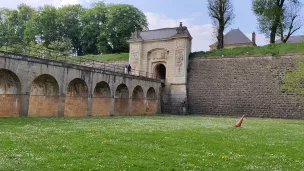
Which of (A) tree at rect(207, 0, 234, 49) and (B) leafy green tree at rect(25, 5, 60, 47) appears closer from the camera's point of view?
(A) tree at rect(207, 0, 234, 49)

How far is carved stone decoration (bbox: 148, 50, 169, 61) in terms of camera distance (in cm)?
3641

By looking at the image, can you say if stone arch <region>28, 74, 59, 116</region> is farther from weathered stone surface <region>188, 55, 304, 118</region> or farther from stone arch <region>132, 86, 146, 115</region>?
weathered stone surface <region>188, 55, 304, 118</region>

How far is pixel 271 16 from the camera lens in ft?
118

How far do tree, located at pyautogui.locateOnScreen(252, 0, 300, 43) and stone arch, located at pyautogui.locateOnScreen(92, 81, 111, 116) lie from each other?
2252 centimetres

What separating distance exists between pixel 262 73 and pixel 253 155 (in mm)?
25079

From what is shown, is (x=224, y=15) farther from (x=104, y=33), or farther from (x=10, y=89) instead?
(x=10, y=89)

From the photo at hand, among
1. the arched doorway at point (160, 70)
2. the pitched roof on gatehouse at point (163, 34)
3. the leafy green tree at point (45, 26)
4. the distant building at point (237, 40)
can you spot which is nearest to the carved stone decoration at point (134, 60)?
the pitched roof on gatehouse at point (163, 34)

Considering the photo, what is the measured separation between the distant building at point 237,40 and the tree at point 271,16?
531 inches

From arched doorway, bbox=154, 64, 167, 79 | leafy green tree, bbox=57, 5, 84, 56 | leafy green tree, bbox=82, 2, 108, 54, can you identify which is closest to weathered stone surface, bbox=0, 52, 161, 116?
arched doorway, bbox=154, 64, 167, 79

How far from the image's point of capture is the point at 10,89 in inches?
744

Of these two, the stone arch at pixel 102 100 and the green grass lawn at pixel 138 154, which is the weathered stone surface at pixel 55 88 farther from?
the green grass lawn at pixel 138 154

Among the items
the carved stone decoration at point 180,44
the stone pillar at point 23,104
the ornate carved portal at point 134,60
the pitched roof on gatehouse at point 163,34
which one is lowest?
the stone pillar at point 23,104

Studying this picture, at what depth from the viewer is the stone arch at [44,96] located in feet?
71.5

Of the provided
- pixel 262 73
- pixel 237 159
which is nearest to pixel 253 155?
pixel 237 159
